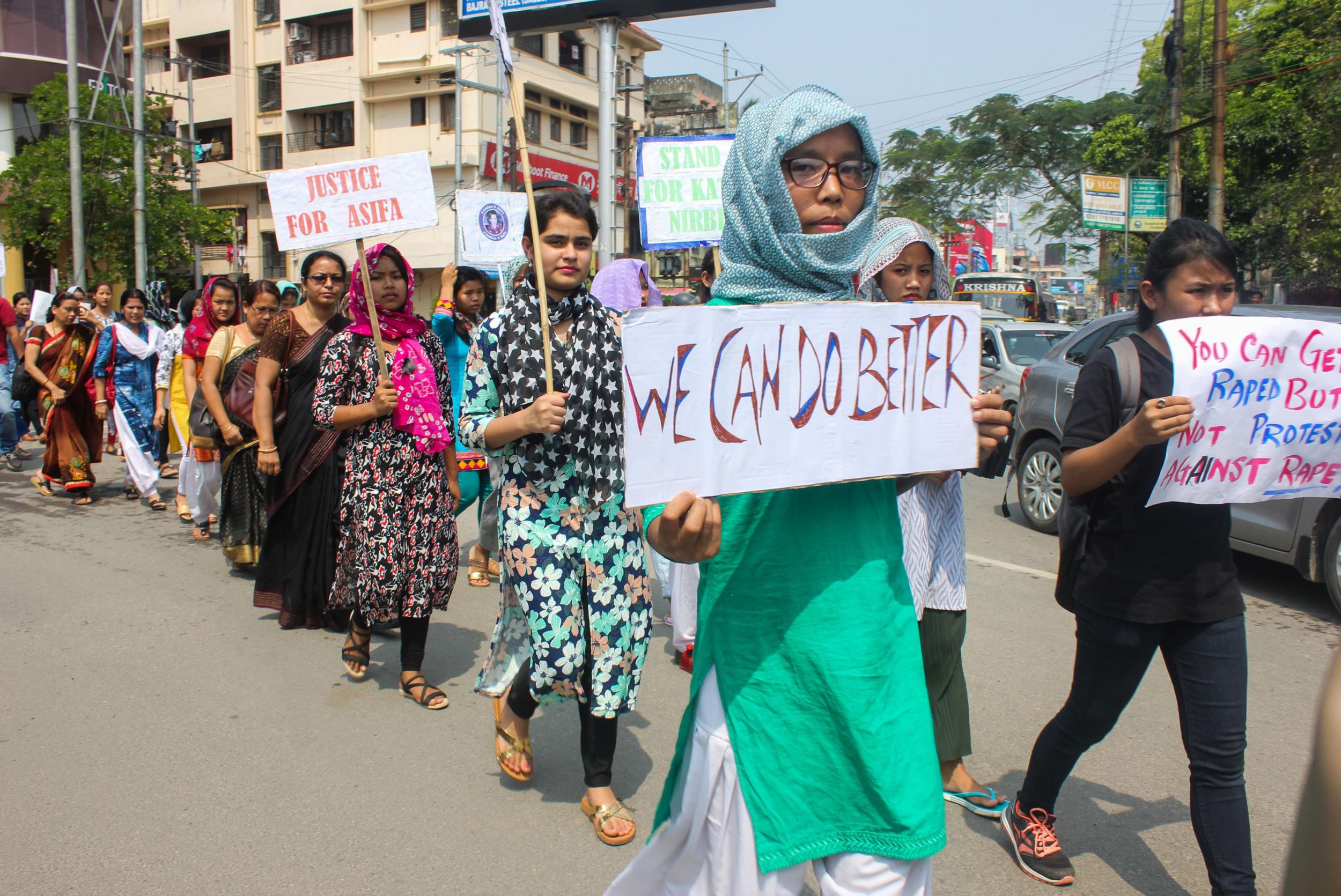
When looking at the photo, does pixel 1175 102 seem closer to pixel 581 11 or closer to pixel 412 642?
pixel 581 11

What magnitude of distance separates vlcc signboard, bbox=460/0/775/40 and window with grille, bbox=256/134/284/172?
30.0 meters

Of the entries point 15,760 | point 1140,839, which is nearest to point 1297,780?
point 1140,839

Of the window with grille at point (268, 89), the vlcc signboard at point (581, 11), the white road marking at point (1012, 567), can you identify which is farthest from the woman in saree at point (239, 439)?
the window with grille at point (268, 89)

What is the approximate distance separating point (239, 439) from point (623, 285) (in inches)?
106

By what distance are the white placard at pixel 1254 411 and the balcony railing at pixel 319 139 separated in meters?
40.0

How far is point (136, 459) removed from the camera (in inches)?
339

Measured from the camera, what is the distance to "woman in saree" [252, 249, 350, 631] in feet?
16.3

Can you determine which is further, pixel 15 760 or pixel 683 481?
pixel 15 760

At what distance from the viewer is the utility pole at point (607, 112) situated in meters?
12.6

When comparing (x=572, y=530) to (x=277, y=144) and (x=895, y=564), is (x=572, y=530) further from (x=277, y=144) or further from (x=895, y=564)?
(x=277, y=144)

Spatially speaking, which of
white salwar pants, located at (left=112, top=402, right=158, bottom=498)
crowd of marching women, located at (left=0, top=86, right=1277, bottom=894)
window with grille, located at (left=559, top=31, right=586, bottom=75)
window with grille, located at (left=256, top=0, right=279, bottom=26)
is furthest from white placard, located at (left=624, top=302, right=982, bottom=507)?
window with grille, located at (left=256, top=0, right=279, bottom=26)

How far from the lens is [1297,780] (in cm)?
362

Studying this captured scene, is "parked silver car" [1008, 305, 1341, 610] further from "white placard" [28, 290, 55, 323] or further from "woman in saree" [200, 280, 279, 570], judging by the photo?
"white placard" [28, 290, 55, 323]

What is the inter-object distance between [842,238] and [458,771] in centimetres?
265
